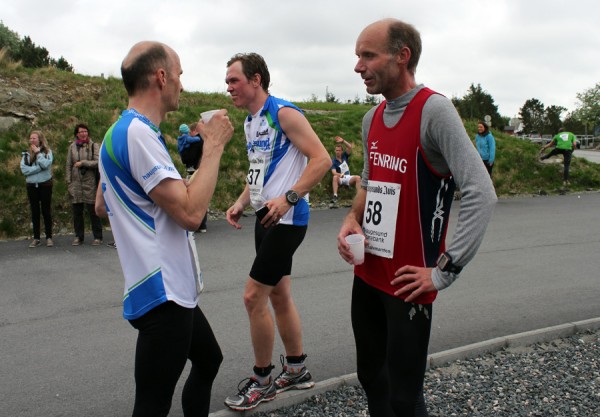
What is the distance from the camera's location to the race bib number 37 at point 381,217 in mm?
2691

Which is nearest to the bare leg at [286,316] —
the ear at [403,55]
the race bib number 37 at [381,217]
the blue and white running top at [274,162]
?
the blue and white running top at [274,162]

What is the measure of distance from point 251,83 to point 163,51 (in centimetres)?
147

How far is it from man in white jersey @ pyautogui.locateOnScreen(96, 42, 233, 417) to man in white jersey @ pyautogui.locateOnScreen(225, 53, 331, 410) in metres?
1.16

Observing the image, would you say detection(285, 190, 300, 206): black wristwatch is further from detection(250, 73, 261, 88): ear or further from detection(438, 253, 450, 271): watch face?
detection(438, 253, 450, 271): watch face

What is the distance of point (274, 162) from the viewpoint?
386 centimetres

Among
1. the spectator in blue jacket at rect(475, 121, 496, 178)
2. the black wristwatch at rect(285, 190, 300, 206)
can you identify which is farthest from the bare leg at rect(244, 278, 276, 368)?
the spectator in blue jacket at rect(475, 121, 496, 178)

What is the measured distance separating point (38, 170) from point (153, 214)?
29.5 feet

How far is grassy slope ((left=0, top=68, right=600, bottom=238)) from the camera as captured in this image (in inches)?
485

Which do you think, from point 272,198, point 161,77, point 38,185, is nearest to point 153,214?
point 161,77

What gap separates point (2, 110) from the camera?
15.3 m

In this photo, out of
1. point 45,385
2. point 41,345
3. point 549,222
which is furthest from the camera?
point 549,222

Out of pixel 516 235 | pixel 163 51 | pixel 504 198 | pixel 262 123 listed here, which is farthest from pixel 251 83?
pixel 504 198

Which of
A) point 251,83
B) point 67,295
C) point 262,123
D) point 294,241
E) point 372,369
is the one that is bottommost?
point 67,295

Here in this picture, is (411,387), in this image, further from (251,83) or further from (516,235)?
(516,235)
